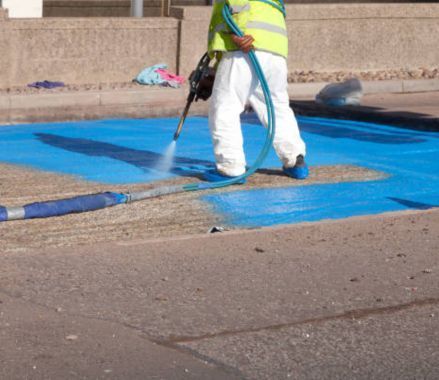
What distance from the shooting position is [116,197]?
28.4 feet

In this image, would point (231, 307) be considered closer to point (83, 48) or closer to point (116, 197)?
point (116, 197)

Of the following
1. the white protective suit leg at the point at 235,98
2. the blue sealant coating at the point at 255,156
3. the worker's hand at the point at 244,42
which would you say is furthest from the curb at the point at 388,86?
the worker's hand at the point at 244,42

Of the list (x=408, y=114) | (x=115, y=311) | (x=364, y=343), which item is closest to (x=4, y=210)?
(x=115, y=311)

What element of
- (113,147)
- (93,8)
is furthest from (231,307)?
(93,8)

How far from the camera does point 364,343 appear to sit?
580 centimetres

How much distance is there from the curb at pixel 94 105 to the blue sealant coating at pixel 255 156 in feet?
1.07

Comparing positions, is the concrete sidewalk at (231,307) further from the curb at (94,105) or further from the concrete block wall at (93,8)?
the concrete block wall at (93,8)

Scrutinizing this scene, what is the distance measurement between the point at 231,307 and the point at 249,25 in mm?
3668

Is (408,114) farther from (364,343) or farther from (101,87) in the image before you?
(364,343)

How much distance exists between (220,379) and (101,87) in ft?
35.2

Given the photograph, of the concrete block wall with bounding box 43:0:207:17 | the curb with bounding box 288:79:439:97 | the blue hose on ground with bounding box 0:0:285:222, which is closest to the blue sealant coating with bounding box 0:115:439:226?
the blue hose on ground with bounding box 0:0:285:222

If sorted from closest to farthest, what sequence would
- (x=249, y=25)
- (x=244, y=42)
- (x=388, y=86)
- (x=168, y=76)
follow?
1. (x=244, y=42)
2. (x=249, y=25)
3. (x=168, y=76)
4. (x=388, y=86)

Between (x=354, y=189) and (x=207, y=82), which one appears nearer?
(x=354, y=189)

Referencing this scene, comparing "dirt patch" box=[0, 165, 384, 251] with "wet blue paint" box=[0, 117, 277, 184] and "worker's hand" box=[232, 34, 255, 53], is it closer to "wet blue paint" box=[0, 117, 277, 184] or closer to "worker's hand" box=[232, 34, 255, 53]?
"wet blue paint" box=[0, 117, 277, 184]
